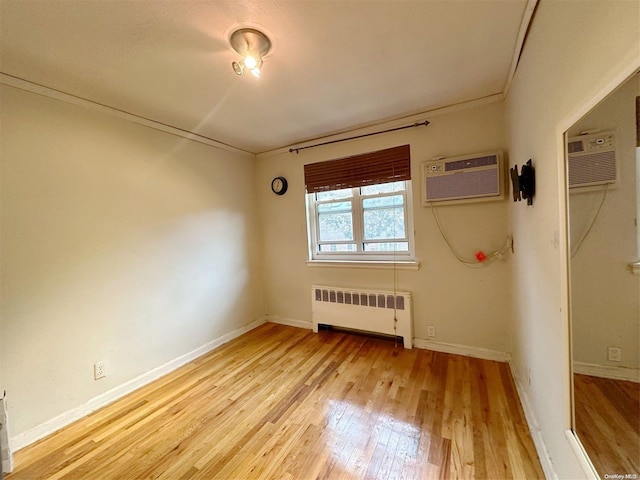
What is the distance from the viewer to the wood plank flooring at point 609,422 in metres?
0.69

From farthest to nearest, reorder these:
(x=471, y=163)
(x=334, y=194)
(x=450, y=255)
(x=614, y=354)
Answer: (x=334, y=194), (x=450, y=255), (x=471, y=163), (x=614, y=354)

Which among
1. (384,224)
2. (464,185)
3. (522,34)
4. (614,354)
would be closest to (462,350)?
(384,224)

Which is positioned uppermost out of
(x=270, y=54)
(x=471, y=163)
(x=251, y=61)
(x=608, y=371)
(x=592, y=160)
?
(x=270, y=54)

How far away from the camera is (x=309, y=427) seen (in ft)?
5.46

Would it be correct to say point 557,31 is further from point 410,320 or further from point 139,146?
point 139,146

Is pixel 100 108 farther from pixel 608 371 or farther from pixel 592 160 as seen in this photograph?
pixel 608 371

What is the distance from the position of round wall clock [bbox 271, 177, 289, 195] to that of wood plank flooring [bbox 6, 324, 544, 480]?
1984 millimetres

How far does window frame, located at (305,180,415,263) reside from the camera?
2.68m

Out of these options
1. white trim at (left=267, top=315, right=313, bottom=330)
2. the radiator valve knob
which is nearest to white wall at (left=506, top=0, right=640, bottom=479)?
the radiator valve knob

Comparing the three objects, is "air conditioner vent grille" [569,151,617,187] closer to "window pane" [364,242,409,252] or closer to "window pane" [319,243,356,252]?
"window pane" [364,242,409,252]

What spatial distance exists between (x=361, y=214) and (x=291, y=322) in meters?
1.69

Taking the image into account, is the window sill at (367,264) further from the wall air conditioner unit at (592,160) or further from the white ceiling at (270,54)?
the wall air conditioner unit at (592,160)

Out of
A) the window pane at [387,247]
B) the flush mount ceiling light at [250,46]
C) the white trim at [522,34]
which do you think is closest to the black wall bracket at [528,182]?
the white trim at [522,34]

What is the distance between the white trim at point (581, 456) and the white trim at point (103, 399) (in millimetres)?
2823
